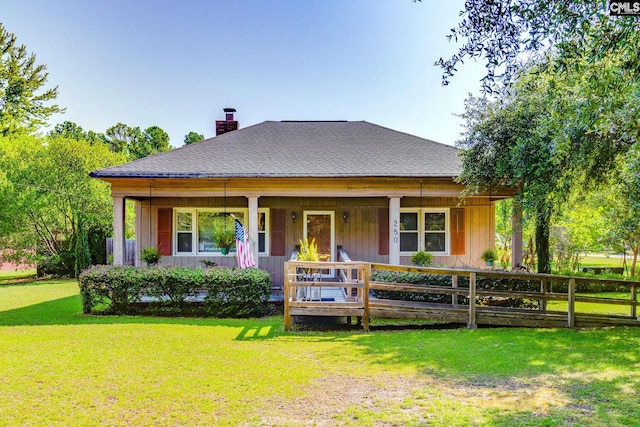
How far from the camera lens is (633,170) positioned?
655 centimetres

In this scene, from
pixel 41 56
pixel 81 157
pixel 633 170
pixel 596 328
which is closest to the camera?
pixel 633 170

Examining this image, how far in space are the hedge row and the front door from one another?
12.3 feet

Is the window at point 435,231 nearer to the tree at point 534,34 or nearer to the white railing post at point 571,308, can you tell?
the white railing post at point 571,308

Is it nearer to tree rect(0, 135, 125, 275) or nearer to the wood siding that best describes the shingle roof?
the wood siding

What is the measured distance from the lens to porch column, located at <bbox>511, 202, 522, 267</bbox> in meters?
10.8

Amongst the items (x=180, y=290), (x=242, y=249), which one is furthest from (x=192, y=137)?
(x=180, y=290)

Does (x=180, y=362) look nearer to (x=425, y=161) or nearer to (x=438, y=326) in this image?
(x=438, y=326)

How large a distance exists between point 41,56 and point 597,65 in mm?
37304

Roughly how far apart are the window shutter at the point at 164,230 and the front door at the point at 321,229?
4079 mm

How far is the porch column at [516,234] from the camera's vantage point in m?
10.8

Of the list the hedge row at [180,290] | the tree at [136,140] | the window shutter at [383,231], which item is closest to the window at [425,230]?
the window shutter at [383,231]

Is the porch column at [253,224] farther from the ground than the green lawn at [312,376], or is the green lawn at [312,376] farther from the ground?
the porch column at [253,224]

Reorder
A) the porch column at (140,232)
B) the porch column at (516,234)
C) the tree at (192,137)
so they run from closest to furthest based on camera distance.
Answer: the porch column at (516,234) → the porch column at (140,232) → the tree at (192,137)

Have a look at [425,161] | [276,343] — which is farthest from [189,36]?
[276,343]
